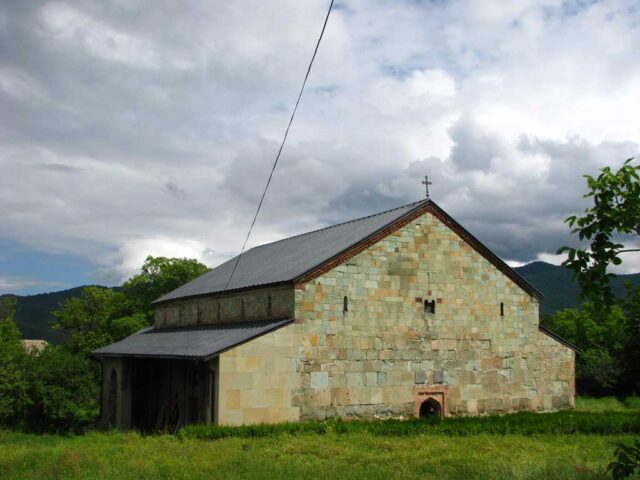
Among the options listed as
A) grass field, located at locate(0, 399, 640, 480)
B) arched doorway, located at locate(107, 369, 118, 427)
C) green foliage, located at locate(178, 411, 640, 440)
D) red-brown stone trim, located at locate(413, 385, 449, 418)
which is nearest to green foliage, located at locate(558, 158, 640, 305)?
grass field, located at locate(0, 399, 640, 480)

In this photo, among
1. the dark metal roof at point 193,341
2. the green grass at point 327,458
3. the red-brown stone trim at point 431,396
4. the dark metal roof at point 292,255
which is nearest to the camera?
the green grass at point 327,458

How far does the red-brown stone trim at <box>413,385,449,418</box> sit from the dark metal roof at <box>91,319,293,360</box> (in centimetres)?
575

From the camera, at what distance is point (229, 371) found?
68.0 feet

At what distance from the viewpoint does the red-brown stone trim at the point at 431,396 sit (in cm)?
2408

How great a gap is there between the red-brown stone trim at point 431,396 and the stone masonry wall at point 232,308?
568 cm

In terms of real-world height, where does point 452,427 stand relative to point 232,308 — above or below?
below

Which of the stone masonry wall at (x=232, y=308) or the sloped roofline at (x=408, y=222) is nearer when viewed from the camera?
the sloped roofline at (x=408, y=222)

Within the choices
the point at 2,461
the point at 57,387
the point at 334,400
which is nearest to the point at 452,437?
the point at 334,400

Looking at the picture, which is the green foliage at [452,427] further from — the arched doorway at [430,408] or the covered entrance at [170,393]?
the arched doorway at [430,408]

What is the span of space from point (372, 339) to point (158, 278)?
1484 inches

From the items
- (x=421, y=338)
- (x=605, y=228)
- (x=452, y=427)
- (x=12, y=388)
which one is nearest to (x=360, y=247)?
(x=421, y=338)

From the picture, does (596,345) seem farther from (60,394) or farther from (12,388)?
(12,388)

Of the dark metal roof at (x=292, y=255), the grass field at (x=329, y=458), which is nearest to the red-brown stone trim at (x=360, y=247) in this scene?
the dark metal roof at (x=292, y=255)

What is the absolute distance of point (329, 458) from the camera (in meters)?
15.4
